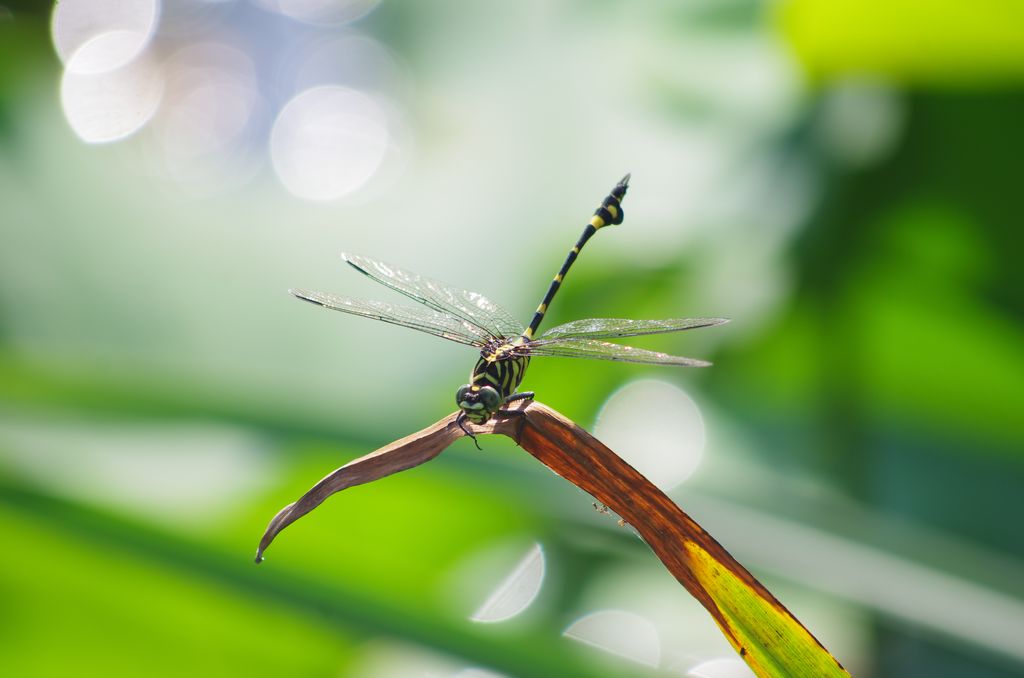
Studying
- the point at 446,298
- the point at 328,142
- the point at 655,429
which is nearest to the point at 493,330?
the point at 446,298

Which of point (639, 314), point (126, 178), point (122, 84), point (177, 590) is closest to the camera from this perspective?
point (177, 590)

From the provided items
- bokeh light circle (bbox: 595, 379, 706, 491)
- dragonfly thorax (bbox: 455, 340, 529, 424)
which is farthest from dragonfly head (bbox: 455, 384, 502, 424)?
bokeh light circle (bbox: 595, 379, 706, 491)

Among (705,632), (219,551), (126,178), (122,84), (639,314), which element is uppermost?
(122,84)

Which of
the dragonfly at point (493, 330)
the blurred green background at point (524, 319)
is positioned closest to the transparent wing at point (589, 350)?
the dragonfly at point (493, 330)

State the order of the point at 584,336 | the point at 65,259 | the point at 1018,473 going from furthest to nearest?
1. the point at 65,259
2. the point at 1018,473
3. the point at 584,336

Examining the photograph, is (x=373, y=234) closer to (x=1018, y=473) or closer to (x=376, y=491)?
(x=376, y=491)

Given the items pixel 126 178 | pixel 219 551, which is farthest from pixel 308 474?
pixel 126 178

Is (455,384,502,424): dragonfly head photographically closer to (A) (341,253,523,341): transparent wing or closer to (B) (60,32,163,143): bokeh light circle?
(A) (341,253,523,341): transparent wing
